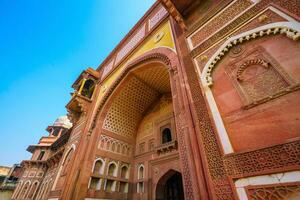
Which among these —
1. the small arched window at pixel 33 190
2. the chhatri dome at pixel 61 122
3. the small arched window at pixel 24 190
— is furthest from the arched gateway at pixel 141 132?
the chhatri dome at pixel 61 122

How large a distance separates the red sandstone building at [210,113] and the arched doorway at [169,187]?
32 millimetres

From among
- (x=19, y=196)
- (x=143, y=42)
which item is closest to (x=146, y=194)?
(x=143, y=42)

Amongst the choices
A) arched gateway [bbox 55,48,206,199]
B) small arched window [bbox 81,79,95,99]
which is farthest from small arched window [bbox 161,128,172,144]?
small arched window [bbox 81,79,95,99]

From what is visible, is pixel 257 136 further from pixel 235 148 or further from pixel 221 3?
pixel 221 3

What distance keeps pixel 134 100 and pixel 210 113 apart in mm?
4821

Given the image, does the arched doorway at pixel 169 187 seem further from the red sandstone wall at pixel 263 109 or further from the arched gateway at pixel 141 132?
the red sandstone wall at pixel 263 109

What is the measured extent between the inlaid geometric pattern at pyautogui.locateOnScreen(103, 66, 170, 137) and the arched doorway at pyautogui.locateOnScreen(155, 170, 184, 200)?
2691 millimetres

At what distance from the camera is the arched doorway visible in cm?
495

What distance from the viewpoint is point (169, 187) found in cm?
531

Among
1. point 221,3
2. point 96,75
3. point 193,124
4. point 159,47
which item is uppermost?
point 96,75

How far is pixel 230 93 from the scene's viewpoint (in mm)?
2357

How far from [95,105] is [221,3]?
19.8 feet

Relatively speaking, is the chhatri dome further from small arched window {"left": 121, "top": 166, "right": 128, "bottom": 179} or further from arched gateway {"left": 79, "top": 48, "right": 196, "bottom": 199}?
small arched window {"left": 121, "top": 166, "right": 128, "bottom": 179}

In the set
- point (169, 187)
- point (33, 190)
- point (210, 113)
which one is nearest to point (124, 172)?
point (169, 187)
